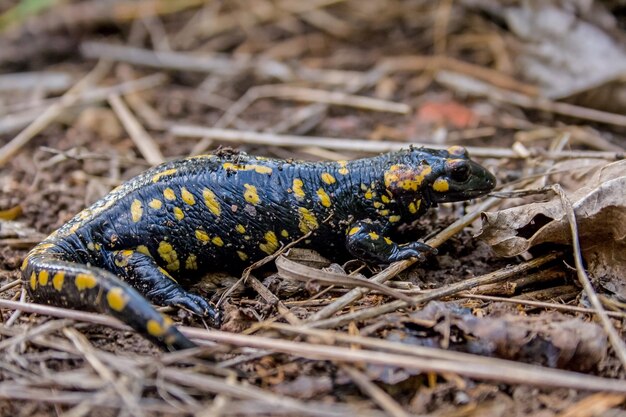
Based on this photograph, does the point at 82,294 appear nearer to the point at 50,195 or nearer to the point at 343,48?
the point at 50,195

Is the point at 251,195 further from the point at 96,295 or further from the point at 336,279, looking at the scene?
the point at 96,295

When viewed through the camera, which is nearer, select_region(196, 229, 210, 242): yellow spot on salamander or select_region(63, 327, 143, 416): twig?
select_region(63, 327, 143, 416): twig

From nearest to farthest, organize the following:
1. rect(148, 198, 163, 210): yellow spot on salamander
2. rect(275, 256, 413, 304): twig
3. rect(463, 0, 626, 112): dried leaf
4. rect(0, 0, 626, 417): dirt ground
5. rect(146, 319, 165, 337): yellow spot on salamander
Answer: rect(0, 0, 626, 417): dirt ground
rect(146, 319, 165, 337): yellow spot on salamander
rect(275, 256, 413, 304): twig
rect(148, 198, 163, 210): yellow spot on salamander
rect(463, 0, 626, 112): dried leaf

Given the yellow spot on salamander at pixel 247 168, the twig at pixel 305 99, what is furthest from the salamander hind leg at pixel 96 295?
the twig at pixel 305 99

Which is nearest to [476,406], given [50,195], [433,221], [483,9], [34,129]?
[433,221]

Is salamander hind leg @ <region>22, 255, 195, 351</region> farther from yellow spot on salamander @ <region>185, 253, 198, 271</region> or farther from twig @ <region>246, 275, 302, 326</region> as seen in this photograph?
yellow spot on salamander @ <region>185, 253, 198, 271</region>

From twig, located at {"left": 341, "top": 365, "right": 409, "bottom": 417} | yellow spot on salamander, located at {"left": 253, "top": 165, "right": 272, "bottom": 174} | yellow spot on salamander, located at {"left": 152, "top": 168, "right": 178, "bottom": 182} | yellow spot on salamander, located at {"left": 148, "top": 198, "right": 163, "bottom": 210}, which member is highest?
yellow spot on salamander, located at {"left": 152, "top": 168, "right": 178, "bottom": 182}

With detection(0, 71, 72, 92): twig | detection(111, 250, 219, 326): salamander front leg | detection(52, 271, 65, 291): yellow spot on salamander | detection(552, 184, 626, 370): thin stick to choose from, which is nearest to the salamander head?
detection(552, 184, 626, 370): thin stick

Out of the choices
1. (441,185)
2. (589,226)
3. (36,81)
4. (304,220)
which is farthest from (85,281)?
(36,81)
